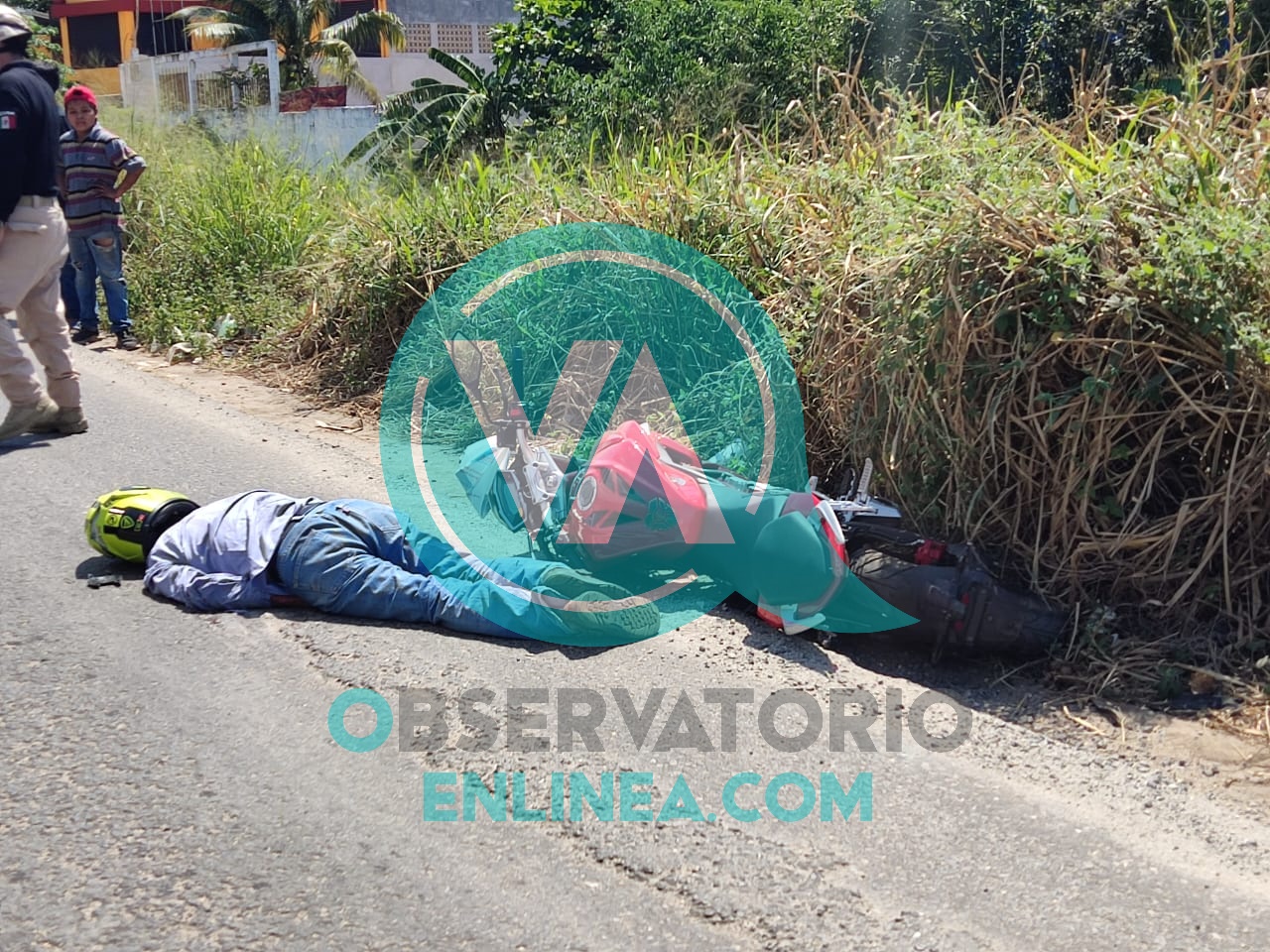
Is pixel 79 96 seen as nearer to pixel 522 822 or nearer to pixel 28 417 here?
pixel 28 417

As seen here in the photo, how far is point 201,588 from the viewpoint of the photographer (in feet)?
13.9

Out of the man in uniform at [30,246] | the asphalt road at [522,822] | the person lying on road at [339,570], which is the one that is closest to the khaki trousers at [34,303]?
the man in uniform at [30,246]

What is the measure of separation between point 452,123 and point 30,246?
6963 millimetres

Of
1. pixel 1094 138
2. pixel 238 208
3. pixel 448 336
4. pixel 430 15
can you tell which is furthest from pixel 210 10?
pixel 1094 138

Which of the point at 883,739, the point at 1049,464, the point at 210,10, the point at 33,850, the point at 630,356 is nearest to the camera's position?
the point at 33,850

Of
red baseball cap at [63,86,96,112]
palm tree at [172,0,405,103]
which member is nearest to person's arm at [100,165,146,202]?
red baseball cap at [63,86,96,112]

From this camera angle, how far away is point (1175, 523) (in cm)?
399

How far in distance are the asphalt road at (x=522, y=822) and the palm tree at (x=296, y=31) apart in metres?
24.8

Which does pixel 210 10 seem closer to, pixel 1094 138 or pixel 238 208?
pixel 238 208

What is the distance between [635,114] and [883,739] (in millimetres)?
7732

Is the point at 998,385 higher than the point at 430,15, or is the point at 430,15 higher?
the point at 430,15

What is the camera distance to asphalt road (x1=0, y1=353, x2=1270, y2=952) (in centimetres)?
263

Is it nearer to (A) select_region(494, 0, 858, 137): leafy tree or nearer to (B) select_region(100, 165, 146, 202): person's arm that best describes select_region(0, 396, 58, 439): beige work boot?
(B) select_region(100, 165, 146, 202): person's arm

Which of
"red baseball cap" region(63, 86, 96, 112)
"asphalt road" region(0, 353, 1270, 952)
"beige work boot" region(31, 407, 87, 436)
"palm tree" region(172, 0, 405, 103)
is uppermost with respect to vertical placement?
"palm tree" region(172, 0, 405, 103)
